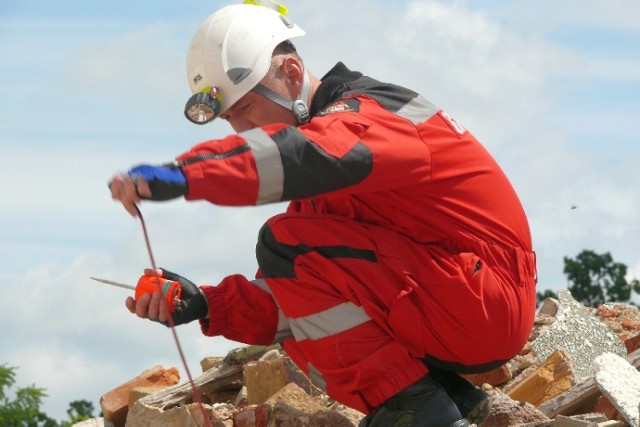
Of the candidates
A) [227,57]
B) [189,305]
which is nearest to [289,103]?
[227,57]

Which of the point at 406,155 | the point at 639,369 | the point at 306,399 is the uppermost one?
the point at 406,155

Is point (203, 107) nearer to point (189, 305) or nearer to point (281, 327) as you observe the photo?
point (189, 305)

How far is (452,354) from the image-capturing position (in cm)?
469

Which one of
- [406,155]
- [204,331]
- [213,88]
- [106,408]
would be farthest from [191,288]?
[106,408]

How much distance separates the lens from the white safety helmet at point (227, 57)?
478 cm

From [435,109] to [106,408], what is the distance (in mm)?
2860

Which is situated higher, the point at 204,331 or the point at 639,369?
the point at 204,331

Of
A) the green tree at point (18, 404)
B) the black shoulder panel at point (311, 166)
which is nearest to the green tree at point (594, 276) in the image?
the green tree at point (18, 404)

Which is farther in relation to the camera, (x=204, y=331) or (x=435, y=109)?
(x=204, y=331)

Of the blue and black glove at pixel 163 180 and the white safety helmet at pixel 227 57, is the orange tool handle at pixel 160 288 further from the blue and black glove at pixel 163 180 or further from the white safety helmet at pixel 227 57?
the blue and black glove at pixel 163 180

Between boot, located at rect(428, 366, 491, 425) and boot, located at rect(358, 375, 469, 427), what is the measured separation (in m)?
0.20

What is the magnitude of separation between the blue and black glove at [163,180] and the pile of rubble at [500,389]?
116 centimetres

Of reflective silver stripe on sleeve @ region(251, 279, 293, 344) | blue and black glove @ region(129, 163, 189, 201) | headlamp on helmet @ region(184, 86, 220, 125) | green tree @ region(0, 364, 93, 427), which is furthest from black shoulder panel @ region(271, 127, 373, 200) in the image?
green tree @ region(0, 364, 93, 427)

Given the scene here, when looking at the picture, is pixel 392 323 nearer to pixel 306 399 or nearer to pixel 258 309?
pixel 258 309
